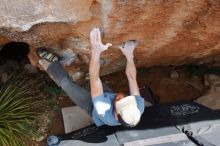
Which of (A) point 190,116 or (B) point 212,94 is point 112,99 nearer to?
(A) point 190,116

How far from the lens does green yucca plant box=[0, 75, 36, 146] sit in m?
5.23

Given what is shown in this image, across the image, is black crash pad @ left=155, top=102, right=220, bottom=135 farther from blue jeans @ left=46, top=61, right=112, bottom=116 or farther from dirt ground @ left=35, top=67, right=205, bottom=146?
blue jeans @ left=46, top=61, right=112, bottom=116

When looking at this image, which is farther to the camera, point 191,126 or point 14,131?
point 14,131

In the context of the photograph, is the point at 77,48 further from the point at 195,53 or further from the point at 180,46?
the point at 195,53

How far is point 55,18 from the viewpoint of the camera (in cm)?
407

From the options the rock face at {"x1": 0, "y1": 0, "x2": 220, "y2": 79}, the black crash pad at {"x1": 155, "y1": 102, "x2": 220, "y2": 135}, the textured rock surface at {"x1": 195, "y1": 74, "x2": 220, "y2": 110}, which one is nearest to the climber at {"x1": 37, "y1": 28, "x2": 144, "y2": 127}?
the rock face at {"x1": 0, "y1": 0, "x2": 220, "y2": 79}

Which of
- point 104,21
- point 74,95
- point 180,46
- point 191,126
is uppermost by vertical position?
point 104,21

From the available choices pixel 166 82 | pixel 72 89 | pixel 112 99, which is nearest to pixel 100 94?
pixel 112 99

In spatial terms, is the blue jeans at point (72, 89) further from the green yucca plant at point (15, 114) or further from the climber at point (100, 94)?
the green yucca plant at point (15, 114)

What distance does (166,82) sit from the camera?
6.40 m

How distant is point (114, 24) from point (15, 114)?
1.83 meters

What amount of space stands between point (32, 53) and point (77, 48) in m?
0.60

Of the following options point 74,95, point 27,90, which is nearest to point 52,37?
point 74,95

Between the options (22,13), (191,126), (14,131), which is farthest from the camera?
(14,131)
